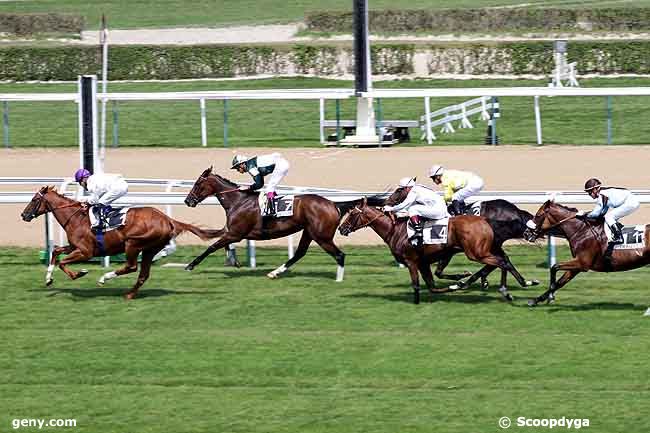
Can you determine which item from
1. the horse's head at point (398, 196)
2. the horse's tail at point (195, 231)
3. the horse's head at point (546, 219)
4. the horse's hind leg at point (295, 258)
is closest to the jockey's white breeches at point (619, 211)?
the horse's head at point (546, 219)

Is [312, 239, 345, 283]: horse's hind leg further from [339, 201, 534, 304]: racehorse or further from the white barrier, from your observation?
the white barrier

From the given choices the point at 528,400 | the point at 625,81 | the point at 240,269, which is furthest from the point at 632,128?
the point at 528,400

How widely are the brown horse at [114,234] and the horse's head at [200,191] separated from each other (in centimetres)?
87

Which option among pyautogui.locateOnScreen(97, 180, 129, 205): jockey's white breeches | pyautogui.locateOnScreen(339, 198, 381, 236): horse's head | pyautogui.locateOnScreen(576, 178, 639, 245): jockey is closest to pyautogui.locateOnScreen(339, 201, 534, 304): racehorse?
pyautogui.locateOnScreen(339, 198, 381, 236): horse's head

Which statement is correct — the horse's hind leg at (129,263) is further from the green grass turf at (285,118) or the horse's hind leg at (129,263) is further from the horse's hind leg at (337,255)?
the green grass turf at (285,118)

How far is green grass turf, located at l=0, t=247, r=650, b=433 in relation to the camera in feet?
32.4

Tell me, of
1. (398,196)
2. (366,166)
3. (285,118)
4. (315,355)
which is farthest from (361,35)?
(315,355)

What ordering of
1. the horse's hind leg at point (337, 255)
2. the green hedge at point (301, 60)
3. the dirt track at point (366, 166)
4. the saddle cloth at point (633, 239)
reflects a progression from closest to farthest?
the saddle cloth at point (633, 239), the horse's hind leg at point (337, 255), the dirt track at point (366, 166), the green hedge at point (301, 60)

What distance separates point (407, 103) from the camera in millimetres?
30688

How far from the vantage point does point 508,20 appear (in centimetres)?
4084

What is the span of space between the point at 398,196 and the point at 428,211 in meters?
0.61

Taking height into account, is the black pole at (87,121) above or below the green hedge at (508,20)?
below

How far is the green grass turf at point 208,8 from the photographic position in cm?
4897

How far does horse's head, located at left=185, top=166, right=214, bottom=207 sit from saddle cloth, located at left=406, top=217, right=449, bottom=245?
2.99 m
